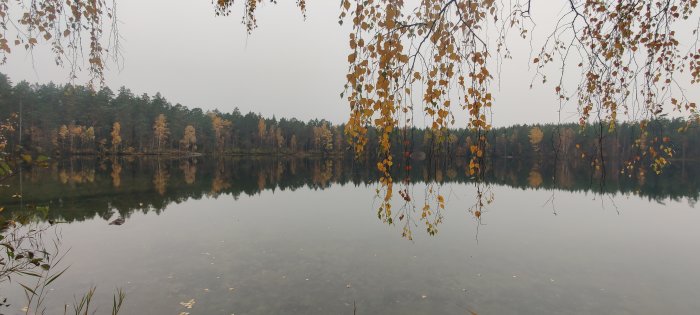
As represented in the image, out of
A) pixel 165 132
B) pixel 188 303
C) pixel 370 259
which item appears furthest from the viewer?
pixel 165 132

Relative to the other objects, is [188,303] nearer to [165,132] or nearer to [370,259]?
[370,259]

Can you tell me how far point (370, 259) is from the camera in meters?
11.1

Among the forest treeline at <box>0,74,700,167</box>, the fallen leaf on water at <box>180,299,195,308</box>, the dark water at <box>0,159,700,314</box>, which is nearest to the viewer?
the fallen leaf on water at <box>180,299,195,308</box>

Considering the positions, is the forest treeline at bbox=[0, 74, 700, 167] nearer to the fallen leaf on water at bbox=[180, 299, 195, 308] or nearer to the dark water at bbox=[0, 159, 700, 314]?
the dark water at bbox=[0, 159, 700, 314]

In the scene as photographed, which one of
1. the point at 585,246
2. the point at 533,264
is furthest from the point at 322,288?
the point at 585,246

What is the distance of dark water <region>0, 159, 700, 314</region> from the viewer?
26.4 ft

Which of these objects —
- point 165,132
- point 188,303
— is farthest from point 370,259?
point 165,132

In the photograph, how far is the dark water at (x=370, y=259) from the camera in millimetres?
8055

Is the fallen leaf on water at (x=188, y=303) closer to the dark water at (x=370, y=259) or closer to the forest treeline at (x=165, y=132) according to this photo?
the dark water at (x=370, y=259)

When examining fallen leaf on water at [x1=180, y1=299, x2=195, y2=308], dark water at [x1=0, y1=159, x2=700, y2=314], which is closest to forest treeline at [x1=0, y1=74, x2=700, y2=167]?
dark water at [x1=0, y1=159, x2=700, y2=314]

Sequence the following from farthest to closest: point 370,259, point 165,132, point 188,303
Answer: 1. point 165,132
2. point 370,259
3. point 188,303

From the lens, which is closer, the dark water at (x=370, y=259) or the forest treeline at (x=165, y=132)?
the dark water at (x=370, y=259)

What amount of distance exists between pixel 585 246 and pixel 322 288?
10.9 metres

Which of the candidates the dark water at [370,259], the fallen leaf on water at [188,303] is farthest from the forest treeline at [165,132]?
the fallen leaf on water at [188,303]
